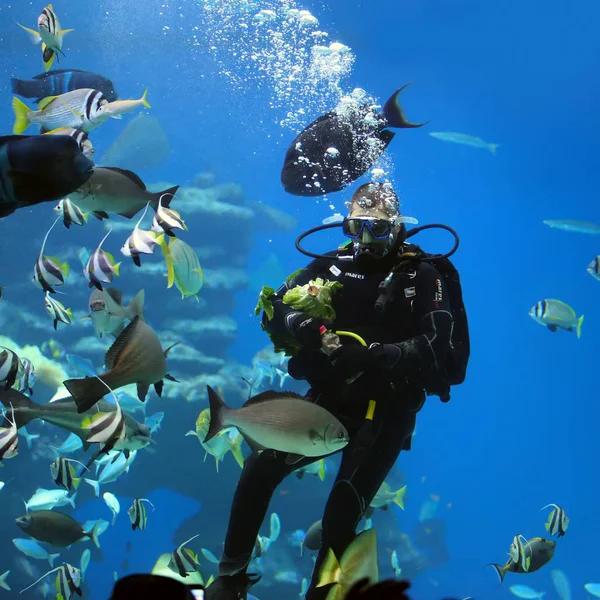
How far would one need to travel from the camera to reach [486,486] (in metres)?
63.9

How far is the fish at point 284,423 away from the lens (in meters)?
2.26

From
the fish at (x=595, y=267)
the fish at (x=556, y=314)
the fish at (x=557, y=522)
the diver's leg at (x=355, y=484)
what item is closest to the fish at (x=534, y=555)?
the fish at (x=557, y=522)

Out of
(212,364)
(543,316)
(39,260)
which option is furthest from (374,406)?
(212,364)

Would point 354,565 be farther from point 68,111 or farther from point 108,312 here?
point 68,111

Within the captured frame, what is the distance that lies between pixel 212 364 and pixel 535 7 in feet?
45.2

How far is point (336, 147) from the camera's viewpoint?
4664mm

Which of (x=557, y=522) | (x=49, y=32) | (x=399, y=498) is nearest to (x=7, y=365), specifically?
(x=49, y=32)

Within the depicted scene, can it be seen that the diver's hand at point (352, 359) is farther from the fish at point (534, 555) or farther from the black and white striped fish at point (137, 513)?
the fish at point (534, 555)

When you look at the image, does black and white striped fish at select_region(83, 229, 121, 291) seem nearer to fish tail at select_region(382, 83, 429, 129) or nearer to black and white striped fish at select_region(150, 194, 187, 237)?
black and white striped fish at select_region(150, 194, 187, 237)

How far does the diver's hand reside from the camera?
249 cm

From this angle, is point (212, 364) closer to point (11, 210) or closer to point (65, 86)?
point (65, 86)

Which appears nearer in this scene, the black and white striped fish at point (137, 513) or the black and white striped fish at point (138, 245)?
the black and white striped fish at point (138, 245)

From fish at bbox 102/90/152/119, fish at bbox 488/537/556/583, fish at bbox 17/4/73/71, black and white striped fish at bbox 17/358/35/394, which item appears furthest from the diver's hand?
fish at bbox 17/4/73/71

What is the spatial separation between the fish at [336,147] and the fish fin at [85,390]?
3467mm
